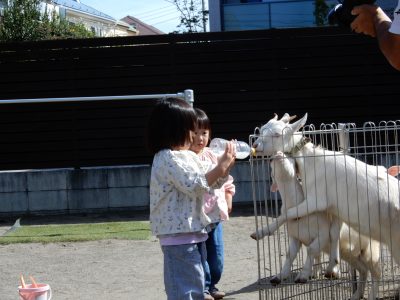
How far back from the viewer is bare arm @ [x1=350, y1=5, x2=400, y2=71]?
2.95 m

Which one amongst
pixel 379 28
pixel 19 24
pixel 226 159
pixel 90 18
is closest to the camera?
pixel 379 28

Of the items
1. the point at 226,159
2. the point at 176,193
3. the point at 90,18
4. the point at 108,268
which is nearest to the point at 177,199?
the point at 176,193

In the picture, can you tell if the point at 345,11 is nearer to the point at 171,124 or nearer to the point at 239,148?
the point at 171,124

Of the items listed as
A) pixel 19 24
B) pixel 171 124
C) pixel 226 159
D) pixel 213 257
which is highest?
pixel 19 24

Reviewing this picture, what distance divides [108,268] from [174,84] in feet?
14.3

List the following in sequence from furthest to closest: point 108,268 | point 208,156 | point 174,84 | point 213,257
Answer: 1. point 174,84
2. point 108,268
3. point 213,257
4. point 208,156

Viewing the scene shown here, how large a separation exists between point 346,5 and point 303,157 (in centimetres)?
243

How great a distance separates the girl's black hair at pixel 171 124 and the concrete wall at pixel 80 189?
673 cm

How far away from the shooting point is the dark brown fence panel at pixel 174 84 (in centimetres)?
1107

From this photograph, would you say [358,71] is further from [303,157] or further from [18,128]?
[303,157]

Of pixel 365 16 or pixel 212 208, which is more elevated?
pixel 365 16

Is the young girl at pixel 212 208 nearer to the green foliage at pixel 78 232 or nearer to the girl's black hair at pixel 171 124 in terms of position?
the girl's black hair at pixel 171 124

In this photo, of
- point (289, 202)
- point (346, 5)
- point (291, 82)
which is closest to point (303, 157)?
point (289, 202)

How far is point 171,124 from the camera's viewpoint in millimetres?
4059
